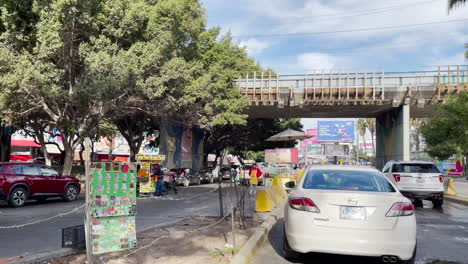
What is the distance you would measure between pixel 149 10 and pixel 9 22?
20.2ft

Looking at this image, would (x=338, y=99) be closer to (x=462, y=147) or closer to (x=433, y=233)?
(x=462, y=147)

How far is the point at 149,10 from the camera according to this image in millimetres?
20734

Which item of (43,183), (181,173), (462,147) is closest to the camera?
(43,183)

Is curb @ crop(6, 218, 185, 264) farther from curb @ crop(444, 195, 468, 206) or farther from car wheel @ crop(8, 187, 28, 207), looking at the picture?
curb @ crop(444, 195, 468, 206)

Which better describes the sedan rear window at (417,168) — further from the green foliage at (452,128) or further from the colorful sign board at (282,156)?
the colorful sign board at (282,156)

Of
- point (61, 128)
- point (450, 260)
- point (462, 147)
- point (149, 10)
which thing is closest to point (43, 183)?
point (61, 128)

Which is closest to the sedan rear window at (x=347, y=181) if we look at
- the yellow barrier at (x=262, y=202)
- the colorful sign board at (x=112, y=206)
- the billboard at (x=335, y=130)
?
the colorful sign board at (x=112, y=206)

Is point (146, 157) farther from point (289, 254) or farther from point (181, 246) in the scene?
point (289, 254)

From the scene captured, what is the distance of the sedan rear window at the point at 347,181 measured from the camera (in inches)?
269

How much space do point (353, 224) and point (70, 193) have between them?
1426 cm

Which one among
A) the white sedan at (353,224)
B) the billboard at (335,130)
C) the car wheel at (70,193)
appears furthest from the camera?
the billboard at (335,130)

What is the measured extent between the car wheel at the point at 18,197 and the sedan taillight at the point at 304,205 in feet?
39.3

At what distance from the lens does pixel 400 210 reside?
19.9 feet

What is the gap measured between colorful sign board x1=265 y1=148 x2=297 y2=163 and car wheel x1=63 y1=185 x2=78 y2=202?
1148cm
